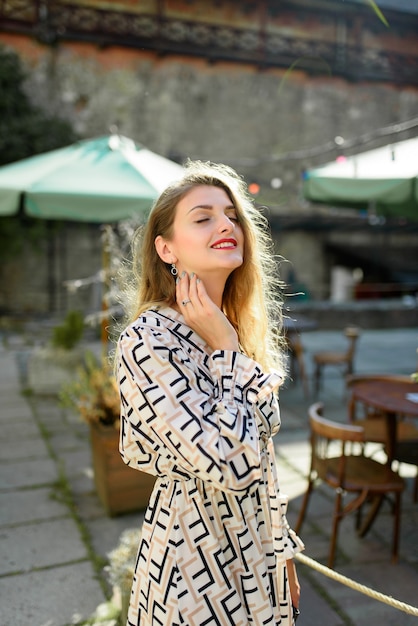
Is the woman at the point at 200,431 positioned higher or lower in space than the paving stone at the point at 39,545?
higher

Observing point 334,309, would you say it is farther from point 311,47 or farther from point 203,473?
point 203,473

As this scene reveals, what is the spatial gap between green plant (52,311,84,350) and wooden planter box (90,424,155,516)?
2918 mm

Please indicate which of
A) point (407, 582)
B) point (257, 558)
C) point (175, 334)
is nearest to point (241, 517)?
point (257, 558)

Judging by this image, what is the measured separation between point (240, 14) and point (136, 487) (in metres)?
15.1

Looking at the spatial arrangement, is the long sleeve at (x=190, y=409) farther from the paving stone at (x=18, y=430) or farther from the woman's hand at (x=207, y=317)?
the paving stone at (x=18, y=430)

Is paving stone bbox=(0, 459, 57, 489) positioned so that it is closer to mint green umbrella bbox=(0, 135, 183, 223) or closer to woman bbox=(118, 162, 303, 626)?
mint green umbrella bbox=(0, 135, 183, 223)

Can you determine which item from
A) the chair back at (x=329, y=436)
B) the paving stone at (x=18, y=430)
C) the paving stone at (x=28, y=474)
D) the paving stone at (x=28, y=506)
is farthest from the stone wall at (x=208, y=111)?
the chair back at (x=329, y=436)

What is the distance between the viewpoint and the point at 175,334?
130cm

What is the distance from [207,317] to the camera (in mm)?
1267

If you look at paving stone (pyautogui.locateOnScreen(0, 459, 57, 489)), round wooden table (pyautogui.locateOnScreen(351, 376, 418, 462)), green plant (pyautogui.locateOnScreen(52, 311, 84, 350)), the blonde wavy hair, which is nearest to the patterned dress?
the blonde wavy hair

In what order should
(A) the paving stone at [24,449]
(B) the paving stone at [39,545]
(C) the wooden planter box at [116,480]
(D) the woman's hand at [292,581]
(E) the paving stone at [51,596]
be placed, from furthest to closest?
1. (A) the paving stone at [24,449]
2. (C) the wooden planter box at [116,480]
3. (B) the paving stone at [39,545]
4. (E) the paving stone at [51,596]
5. (D) the woman's hand at [292,581]

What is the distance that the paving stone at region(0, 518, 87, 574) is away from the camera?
2.81 meters

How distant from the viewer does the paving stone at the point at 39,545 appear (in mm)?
2807

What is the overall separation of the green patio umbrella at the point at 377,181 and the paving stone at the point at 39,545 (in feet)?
10.5
